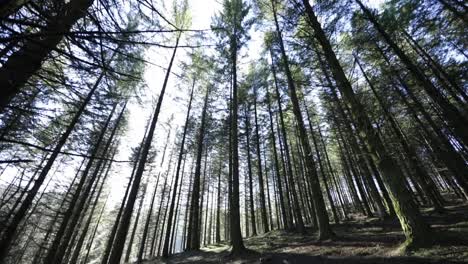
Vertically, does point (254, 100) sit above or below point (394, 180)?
above

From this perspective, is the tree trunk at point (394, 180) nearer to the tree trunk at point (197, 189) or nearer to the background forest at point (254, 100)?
the background forest at point (254, 100)

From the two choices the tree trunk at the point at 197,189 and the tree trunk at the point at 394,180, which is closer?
the tree trunk at the point at 394,180

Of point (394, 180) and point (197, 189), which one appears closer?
point (394, 180)

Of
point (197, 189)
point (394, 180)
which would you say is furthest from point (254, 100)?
point (394, 180)

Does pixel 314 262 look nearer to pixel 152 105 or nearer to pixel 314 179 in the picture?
pixel 314 179

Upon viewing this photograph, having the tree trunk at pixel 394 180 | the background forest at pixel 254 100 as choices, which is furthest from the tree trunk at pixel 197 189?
the tree trunk at pixel 394 180

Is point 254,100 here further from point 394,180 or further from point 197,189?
point 394,180

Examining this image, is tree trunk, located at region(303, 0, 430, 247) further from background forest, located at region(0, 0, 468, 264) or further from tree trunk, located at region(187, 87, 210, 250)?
tree trunk, located at region(187, 87, 210, 250)

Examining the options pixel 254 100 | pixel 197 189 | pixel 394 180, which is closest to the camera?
pixel 394 180

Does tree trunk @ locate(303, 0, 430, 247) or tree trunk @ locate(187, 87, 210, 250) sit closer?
tree trunk @ locate(303, 0, 430, 247)

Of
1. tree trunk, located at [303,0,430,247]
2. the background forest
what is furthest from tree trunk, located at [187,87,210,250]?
tree trunk, located at [303,0,430,247]

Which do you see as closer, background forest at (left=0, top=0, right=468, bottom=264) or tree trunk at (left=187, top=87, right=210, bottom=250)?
background forest at (left=0, top=0, right=468, bottom=264)

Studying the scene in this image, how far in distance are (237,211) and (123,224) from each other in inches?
165

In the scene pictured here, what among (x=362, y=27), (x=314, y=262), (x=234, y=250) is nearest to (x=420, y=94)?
(x=362, y=27)
